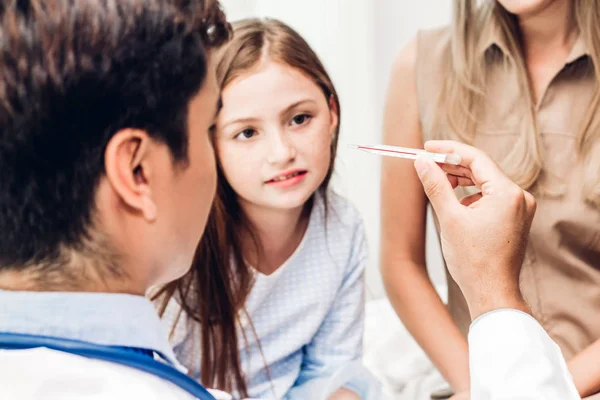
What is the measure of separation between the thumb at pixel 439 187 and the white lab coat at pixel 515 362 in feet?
0.39

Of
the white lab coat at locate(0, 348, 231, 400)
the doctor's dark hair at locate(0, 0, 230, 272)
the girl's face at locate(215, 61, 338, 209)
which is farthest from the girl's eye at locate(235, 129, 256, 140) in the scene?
the white lab coat at locate(0, 348, 231, 400)

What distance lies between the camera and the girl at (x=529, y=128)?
3.70 feet

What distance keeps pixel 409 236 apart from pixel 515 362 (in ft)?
1.94

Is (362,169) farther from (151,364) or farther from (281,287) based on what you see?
(151,364)

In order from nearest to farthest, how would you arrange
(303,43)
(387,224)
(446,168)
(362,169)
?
(446,168) < (303,43) < (387,224) < (362,169)

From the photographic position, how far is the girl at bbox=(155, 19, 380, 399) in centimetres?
108

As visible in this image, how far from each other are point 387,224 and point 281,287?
225 millimetres

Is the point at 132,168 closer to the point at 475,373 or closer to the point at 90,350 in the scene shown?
the point at 90,350

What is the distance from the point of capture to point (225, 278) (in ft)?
3.80

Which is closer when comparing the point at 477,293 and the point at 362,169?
the point at 477,293

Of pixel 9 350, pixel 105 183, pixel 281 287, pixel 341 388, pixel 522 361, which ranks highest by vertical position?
pixel 105 183

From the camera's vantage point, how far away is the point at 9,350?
60cm

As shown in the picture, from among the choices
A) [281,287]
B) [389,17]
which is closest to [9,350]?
[281,287]

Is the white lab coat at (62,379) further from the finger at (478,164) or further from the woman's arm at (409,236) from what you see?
the woman's arm at (409,236)
